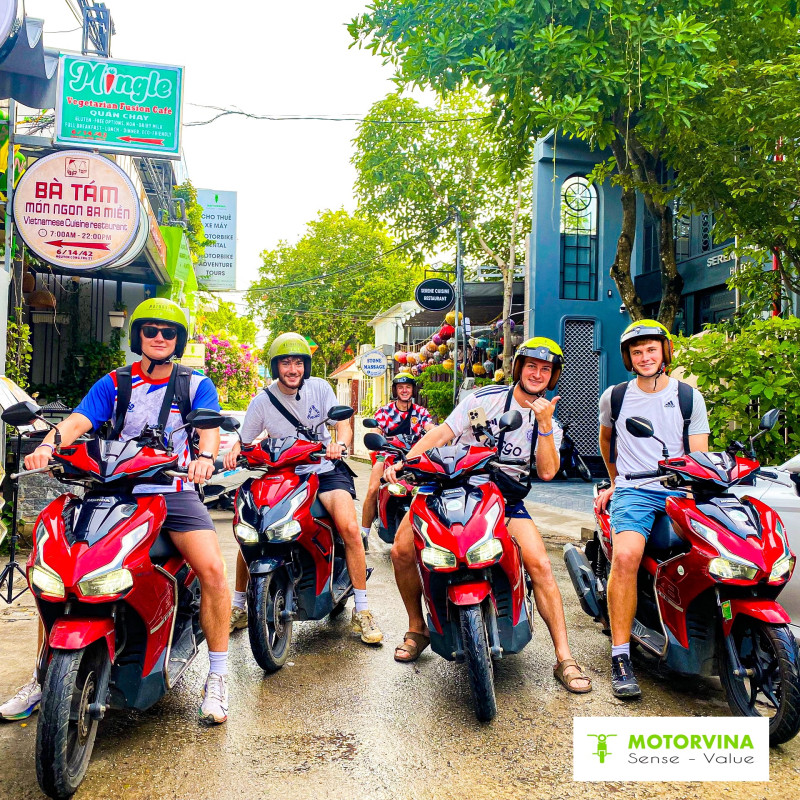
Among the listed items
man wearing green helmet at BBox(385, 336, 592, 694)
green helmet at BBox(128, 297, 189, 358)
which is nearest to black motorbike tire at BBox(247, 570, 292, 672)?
man wearing green helmet at BBox(385, 336, 592, 694)

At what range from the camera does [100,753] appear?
3.18 m

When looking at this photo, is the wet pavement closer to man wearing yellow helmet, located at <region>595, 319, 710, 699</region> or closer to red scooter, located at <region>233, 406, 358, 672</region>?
red scooter, located at <region>233, 406, 358, 672</region>

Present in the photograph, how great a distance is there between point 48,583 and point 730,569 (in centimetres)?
279

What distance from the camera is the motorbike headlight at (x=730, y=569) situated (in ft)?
10.7

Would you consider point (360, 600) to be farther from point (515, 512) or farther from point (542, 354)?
point (542, 354)

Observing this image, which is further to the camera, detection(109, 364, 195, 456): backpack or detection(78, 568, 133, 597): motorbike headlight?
detection(109, 364, 195, 456): backpack

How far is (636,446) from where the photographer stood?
4.25 meters

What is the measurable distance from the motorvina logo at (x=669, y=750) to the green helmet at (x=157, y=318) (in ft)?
8.31

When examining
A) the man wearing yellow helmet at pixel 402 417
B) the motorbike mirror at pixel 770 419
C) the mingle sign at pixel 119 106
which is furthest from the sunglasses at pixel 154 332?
the mingle sign at pixel 119 106

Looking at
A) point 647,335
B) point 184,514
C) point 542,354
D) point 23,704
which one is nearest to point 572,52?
point 647,335

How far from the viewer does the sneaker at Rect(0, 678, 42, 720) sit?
3.41 meters

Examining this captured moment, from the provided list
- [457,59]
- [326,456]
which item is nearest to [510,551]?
[326,456]

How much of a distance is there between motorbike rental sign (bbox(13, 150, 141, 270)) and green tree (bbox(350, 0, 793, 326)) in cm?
339

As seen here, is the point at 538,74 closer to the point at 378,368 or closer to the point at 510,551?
the point at 510,551
